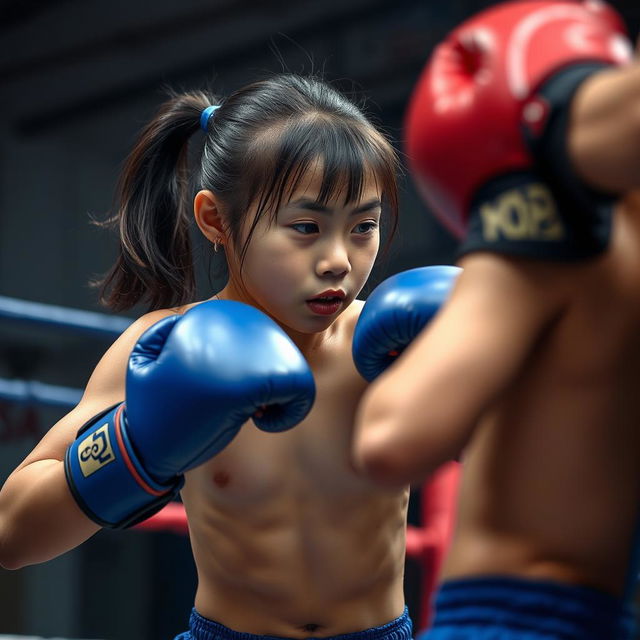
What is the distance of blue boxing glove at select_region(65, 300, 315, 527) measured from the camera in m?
0.93

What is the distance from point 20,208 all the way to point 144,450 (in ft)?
16.6

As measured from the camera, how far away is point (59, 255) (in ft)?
19.1

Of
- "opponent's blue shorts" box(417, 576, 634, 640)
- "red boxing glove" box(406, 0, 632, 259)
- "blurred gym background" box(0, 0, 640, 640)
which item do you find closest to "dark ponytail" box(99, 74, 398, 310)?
"red boxing glove" box(406, 0, 632, 259)

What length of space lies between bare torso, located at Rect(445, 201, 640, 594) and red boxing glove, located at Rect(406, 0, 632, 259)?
1.5 inches

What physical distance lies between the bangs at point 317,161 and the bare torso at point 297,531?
0.22m

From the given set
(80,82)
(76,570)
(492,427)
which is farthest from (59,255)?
(492,427)

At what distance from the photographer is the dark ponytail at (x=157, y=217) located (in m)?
1.32

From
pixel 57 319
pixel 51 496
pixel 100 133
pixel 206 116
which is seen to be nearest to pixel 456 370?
pixel 51 496

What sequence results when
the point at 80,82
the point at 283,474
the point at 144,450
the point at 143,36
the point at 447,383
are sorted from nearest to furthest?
the point at 447,383
the point at 144,450
the point at 283,474
the point at 143,36
the point at 80,82

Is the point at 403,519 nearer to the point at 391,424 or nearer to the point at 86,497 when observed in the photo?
the point at 86,497

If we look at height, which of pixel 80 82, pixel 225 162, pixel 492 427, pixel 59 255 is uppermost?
pixel 80 82

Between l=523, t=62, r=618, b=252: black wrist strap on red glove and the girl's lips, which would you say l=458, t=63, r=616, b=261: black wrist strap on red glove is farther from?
the girl's lips

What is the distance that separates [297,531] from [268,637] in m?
0.11

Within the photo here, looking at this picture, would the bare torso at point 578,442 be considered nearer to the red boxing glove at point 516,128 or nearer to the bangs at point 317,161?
the red boxing glove at point 516,128
